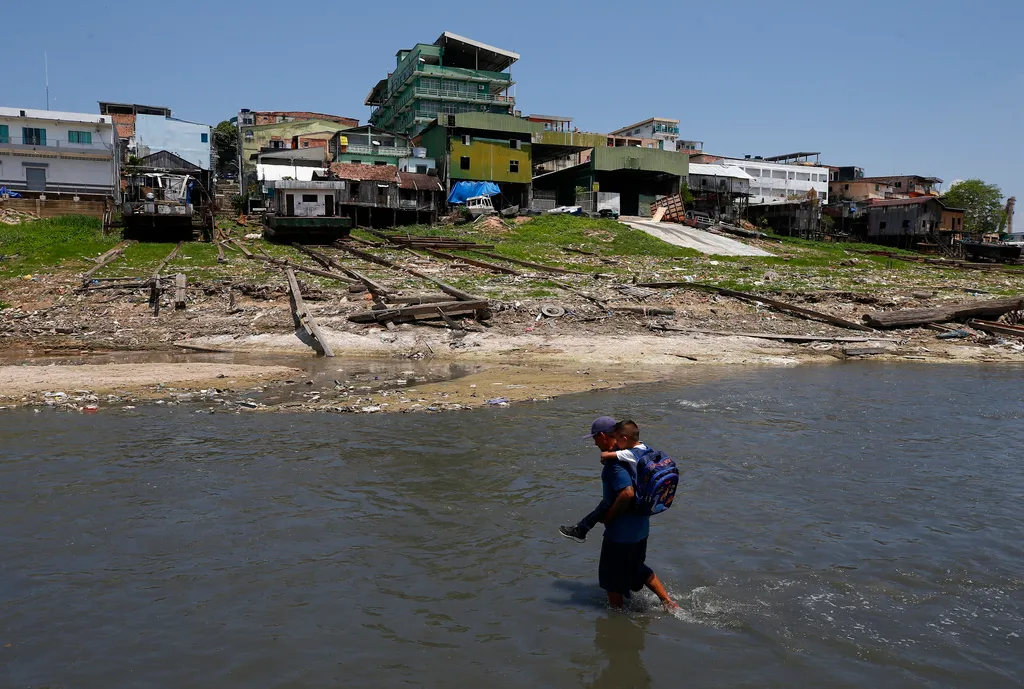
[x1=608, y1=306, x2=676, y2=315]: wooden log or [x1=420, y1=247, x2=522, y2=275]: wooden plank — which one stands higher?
[x1=420, y1=247, x2=522, y2=275]: wooden plank

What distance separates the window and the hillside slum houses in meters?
0.07

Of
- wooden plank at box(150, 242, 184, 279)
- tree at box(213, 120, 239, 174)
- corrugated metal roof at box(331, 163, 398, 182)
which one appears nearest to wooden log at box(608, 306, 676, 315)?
wooden plank at box(150, 242, 184, 279)

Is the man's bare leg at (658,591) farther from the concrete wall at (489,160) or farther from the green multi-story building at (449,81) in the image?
the green multi-story building at (449,81)

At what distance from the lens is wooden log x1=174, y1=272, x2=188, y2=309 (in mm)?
20594

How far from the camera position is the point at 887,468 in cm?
980

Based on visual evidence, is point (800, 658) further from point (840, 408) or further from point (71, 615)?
point (840, 408)

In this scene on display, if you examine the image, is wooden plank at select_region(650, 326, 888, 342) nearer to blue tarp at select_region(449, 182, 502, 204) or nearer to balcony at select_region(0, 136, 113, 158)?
blue tarp at select_region(449, 182, 502, 204)

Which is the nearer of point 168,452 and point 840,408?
point 168,452

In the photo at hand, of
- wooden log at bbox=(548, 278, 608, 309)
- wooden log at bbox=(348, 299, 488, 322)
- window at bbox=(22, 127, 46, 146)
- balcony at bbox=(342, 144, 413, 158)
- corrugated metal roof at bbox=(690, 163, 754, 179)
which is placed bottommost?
wooden log at bbox=(348, 299, 488, 322)

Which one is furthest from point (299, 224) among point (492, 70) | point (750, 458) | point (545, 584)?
point (492, 70)

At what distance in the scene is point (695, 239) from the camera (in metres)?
45.2

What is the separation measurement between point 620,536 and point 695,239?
137 feet

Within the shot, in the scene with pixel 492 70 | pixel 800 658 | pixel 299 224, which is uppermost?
pixel 492 70

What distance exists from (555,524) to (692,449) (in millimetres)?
3655
